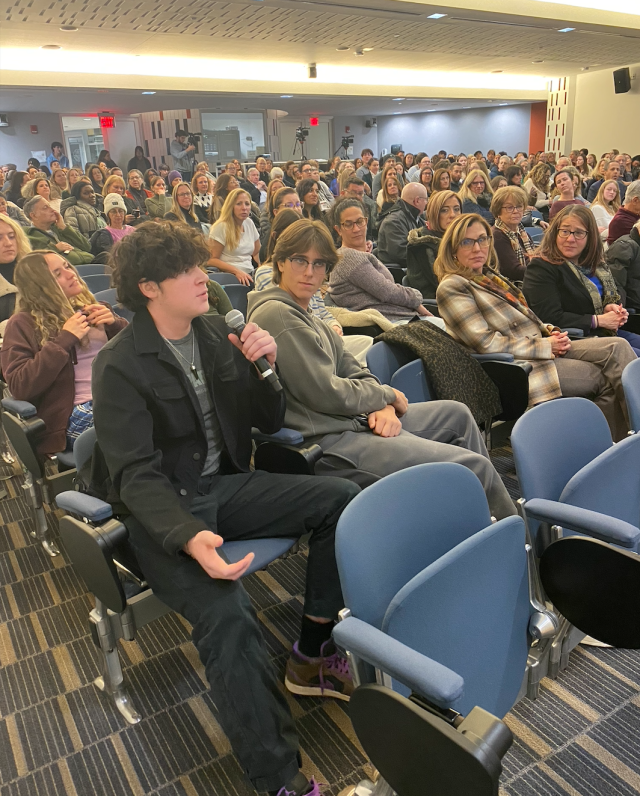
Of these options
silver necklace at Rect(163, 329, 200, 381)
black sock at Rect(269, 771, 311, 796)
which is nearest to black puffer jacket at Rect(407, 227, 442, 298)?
silver necklace at Rect(163, 329, 200, 381)

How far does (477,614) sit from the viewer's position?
4.07 feet

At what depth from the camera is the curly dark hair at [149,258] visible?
5.34 feet

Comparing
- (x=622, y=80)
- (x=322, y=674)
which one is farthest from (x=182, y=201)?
(x=622, y=80)

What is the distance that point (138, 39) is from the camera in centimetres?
750

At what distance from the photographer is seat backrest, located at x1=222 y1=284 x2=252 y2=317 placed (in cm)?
414

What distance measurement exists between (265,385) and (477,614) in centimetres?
93

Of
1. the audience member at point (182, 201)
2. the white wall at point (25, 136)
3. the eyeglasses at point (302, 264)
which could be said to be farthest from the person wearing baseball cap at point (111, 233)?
the white wall at point (25, 136)

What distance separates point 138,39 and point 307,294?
273 inches

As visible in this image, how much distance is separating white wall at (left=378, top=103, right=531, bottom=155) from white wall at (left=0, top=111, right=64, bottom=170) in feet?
32.5

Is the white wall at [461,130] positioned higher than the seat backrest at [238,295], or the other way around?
the white wall at [461,130]

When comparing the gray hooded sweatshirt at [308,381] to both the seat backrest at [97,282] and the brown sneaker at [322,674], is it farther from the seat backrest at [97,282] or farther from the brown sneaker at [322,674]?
the seat backrest at [97,282]

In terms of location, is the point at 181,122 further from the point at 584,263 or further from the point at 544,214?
the point at 584,263

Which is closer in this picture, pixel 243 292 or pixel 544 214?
pixel 243 292

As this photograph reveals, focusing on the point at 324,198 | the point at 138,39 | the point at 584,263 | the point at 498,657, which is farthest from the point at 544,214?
the point at 498,657
